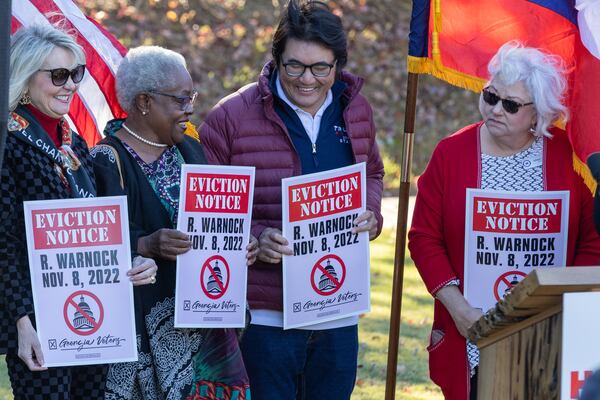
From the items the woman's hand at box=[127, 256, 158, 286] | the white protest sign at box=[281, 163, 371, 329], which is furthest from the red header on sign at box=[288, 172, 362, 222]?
the woman's hand at box=[127, 256, 158, 286]

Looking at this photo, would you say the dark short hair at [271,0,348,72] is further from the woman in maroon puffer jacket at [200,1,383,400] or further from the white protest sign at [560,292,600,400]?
the white protest sign at [560,292,600,400]

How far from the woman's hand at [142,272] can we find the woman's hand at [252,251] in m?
0.45

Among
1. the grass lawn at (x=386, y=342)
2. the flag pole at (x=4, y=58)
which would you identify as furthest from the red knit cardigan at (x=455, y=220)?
the grass lawn at (x=386, y=342)

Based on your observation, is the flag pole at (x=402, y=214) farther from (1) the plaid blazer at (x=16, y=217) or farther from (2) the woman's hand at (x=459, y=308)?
(1) the plaid blazer at (x=16, y=217)

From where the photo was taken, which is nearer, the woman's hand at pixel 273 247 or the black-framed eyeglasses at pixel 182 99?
the black-framed eyeglasses at pixel 182 99

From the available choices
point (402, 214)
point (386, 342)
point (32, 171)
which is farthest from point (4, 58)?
point (386, 342)

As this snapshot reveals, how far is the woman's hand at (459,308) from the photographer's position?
484 cm

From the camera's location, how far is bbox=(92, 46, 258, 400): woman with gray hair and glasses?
4.74m

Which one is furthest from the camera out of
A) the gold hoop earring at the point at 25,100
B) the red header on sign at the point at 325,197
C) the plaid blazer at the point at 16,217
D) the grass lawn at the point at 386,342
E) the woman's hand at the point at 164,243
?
the grass lawn at the point at 386,342

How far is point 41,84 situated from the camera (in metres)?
4.46

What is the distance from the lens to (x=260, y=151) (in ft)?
16.7

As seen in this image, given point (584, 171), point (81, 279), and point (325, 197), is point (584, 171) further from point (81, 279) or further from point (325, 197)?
point (81, 279)

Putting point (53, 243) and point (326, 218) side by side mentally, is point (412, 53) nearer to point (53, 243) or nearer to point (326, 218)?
point (326, 218)

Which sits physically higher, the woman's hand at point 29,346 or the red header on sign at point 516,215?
the red header on sign at point 516,215
